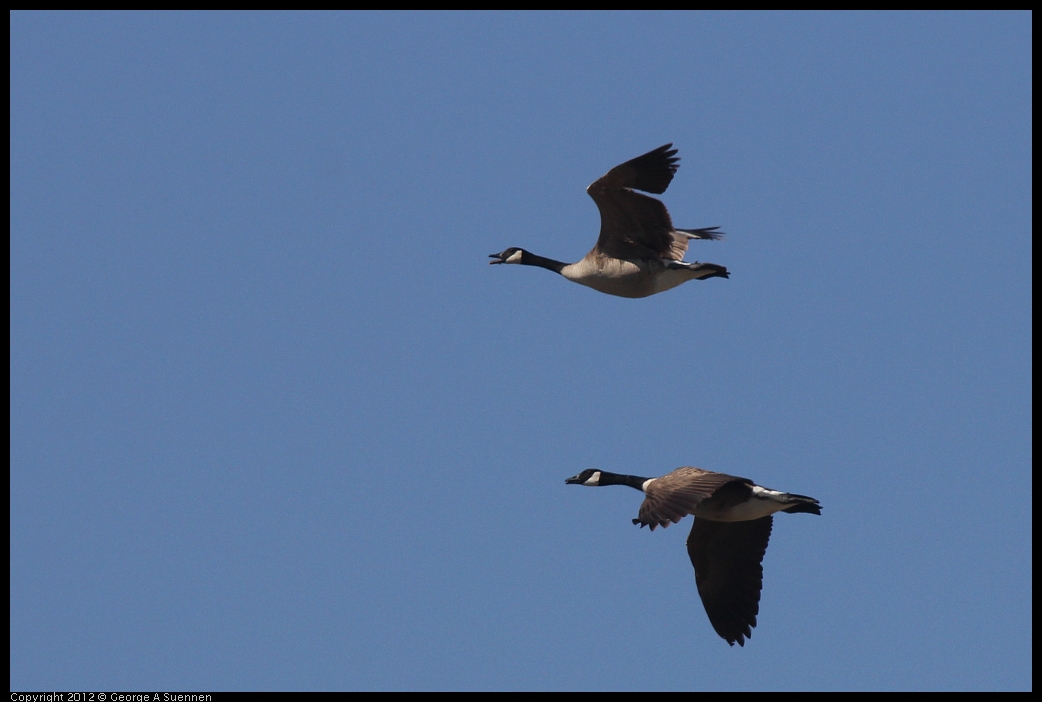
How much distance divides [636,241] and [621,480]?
2716mm

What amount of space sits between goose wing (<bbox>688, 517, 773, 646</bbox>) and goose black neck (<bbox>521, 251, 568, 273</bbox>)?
3.79 metres

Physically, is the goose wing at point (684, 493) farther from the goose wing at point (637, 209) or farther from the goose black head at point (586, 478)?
the goose wing at point (637, 209)

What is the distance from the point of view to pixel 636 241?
15.4 metres

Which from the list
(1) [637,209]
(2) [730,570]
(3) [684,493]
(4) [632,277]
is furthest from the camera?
(4) [632,277]

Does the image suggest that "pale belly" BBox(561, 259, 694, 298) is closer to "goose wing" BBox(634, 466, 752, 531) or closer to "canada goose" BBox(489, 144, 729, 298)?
"canada goose" BBox(489, 144, 729, 298)

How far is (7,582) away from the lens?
15305mm

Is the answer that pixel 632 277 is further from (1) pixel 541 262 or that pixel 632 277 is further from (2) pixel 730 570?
(2) pixel 730 570

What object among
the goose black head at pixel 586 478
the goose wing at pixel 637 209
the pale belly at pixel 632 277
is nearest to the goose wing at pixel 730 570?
the goose black head at pixel 586 478

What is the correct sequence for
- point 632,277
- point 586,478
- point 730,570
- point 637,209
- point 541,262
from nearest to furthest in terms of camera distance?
point 730,570
point 637,209
point 632,277
point 586,478
point 541,262

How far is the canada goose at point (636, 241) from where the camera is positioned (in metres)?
14.5

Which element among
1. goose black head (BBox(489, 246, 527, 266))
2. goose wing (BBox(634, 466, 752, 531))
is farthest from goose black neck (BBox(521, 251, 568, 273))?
goose wing (BBox(634, 466, 752, 531))

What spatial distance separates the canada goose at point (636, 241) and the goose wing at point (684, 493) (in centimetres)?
244

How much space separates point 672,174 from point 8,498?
8.08m

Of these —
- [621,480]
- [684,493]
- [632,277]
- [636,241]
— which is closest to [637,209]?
[636,241]
